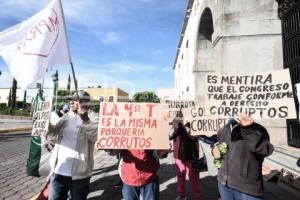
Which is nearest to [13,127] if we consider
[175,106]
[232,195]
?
[175,106]

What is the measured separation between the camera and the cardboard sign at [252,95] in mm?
4469

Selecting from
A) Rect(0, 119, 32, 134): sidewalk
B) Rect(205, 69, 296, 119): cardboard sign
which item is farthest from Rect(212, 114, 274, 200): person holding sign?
Rect(0, 119, 32, 134): sidewalk

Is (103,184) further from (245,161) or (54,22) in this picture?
(245,161)

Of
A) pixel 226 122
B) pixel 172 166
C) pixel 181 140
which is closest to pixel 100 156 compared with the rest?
pixel 172 166

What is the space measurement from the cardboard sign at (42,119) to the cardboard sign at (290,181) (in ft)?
16.5

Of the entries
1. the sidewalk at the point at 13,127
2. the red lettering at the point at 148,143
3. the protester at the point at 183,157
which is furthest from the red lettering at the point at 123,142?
the sidewalk at the point at 13,127

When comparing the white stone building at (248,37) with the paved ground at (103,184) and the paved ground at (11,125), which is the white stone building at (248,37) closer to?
the paved ground at (103,184)

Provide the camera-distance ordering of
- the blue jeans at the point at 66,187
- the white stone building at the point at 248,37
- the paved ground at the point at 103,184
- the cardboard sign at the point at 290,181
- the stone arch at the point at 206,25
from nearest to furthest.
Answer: the blue jeans at the point at 66,187 < the paved ground at the point at 103,184 < the cardboard sign at the point at 290,181 < the white stone building at the point at 248,37 < the stone arch at the point at 206,25

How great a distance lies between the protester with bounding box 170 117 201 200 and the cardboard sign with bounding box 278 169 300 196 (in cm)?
216

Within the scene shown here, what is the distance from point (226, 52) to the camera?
12938 mm

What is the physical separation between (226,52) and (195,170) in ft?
24.4

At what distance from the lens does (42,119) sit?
4.44 meters

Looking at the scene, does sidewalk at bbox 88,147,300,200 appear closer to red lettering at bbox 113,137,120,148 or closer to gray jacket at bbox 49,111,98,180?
gray jacket at bbox 49,111,98,180

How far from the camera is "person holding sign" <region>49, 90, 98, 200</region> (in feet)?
14.3
